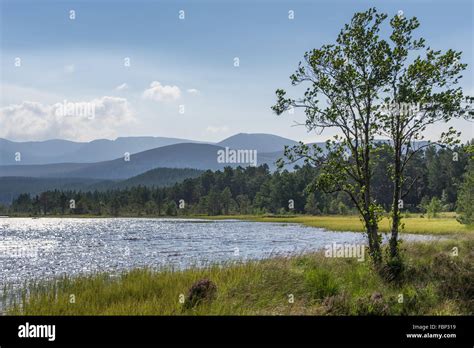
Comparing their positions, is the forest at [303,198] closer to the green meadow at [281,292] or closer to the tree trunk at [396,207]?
the green meadow at [281,292]

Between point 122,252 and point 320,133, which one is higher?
point 320,133

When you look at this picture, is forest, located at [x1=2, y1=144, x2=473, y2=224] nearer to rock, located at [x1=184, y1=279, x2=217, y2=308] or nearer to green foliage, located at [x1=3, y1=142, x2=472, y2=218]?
green foliage, located at [x1=3, y1=142, x2=472, y2=218]

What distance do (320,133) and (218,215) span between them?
499 feet

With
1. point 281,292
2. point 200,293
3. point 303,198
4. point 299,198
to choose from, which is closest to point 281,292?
point 281,292

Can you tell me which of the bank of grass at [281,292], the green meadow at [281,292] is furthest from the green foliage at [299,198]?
the bank of grass at [281,292]

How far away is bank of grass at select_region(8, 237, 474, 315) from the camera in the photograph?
46.5ft

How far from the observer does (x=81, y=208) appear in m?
196

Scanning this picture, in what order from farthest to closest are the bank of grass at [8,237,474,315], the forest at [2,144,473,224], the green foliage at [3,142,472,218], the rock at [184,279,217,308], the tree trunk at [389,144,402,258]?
1. the green foliage at [3,142,472,218]
2. the forest at [2,144,473,224]
3. the tree trunk at [389,144,402,258]
4. the rock at [184,279,217,308]
5. the bank of grass at [8,237,474,315]

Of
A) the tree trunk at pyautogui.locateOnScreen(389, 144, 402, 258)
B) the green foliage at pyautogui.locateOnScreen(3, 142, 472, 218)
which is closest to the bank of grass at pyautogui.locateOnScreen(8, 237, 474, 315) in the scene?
the tree trunk at pyautogui.locateOnScreen(389, 144, 402, 258)

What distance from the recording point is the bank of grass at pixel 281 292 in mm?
14172

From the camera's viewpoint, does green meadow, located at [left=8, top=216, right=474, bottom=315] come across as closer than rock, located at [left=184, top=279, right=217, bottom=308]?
Yes
